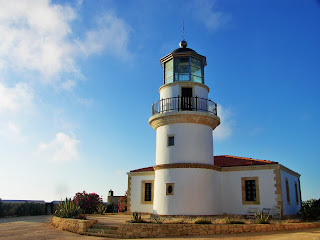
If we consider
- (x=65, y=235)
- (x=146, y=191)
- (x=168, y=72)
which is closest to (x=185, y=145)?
(x=168, y=72)

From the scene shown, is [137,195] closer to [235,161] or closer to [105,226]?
[235,161]

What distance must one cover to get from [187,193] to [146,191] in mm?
5644

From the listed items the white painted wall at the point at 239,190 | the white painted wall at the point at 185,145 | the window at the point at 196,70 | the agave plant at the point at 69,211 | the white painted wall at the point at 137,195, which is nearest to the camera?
the agave plant at the point at 69,211

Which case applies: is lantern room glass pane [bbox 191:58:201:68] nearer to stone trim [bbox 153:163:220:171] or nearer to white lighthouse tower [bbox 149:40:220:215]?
white lighthouse tower [bbox 149:40:220:215]

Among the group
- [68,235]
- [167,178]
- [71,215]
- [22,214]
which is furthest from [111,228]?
[22,214]

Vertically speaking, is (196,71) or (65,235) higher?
(196,71)

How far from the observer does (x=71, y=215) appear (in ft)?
48.6

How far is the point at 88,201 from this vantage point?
22562 mm

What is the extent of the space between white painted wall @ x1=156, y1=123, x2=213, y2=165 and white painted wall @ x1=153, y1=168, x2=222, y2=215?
0.60 metres

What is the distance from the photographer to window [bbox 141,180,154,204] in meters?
20.2

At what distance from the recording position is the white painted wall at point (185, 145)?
1597cm

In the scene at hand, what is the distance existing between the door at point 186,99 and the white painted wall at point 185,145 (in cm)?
114

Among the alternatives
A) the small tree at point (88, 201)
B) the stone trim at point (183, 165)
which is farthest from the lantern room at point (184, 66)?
the small tree at point (88, 201)

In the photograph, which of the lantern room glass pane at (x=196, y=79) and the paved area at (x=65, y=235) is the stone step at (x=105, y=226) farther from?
the lantern room glass pane at (x=196, y=79)
